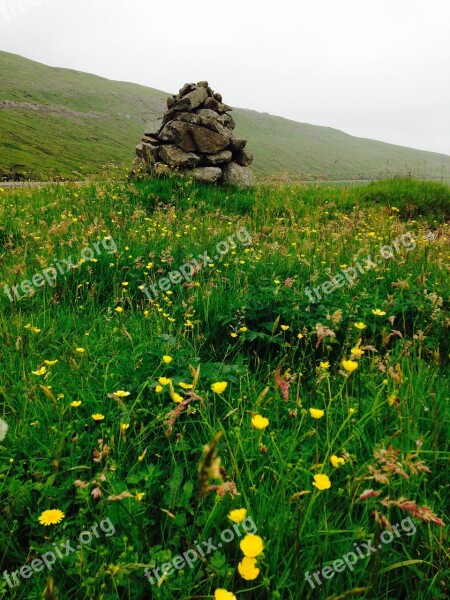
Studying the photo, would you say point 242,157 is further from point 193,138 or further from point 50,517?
point 50,517

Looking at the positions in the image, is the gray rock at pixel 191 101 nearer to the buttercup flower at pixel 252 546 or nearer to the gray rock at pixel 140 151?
the gray rock at pixel 140 151

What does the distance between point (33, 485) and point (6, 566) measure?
305mm

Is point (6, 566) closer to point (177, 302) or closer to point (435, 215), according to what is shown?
point (177, 302)

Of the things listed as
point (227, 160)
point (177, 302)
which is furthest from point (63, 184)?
point (177, 302)

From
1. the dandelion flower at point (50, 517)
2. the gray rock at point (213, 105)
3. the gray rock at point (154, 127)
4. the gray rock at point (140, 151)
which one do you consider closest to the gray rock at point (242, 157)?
the gray rock at point (213, 105)

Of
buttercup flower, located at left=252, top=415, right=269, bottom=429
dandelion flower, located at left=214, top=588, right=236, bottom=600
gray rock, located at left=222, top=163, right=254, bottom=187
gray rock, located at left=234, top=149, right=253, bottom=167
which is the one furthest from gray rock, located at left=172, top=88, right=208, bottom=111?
dandelion flower, located at left=214, top=588, right=236, bottom=600

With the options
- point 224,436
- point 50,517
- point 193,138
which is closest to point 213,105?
point 193,138

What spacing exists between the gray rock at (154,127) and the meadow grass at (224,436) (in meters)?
8.85

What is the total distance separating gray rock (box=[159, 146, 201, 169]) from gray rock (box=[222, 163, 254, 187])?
0.89 m

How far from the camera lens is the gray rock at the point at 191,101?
12.0m

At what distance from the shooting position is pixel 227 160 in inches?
466

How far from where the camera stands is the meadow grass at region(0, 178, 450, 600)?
152 centimetres

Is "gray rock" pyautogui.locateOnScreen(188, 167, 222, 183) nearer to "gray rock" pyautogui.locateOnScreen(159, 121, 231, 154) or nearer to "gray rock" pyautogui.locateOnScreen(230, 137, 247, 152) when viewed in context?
"gray rock" pyautogui.locateOnScreen(159, 121, 231, 154)

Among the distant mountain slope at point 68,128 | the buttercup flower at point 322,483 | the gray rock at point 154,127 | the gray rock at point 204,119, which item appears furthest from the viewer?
the distant mountain slope at point 68,128
